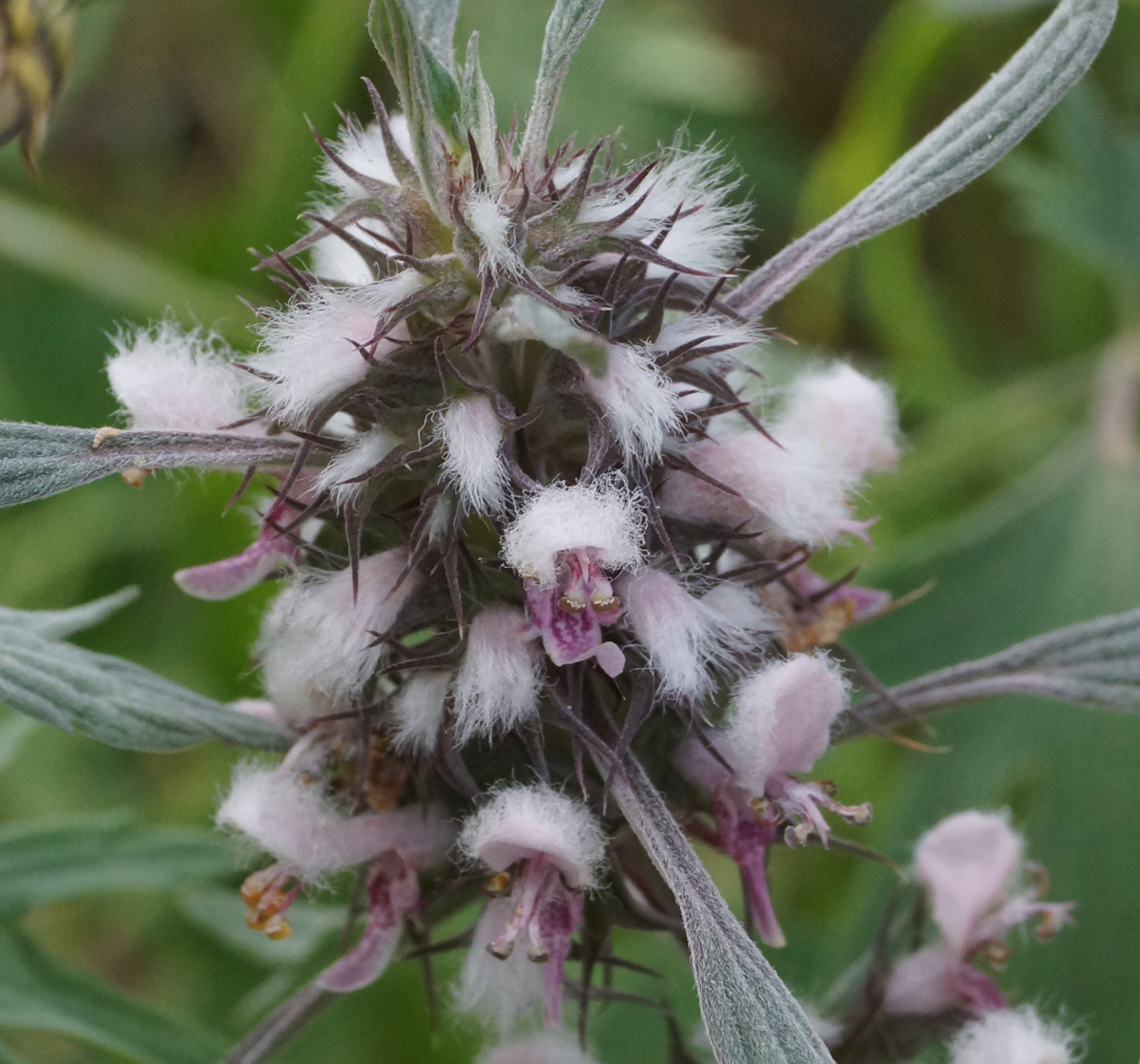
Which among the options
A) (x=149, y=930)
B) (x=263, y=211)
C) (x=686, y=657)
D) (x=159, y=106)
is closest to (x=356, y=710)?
(x=686, y=657)

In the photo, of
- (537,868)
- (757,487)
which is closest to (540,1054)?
(537,868)

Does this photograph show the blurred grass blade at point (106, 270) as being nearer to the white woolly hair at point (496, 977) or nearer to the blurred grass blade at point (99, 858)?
the blurred grass blade at point (99, 858)

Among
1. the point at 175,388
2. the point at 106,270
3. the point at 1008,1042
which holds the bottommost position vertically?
the point at 1008,1042

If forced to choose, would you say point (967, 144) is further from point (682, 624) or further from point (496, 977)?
point (496, 977)

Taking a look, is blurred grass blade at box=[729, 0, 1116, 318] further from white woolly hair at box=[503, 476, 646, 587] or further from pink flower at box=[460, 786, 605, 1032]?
pink flower at box=[460, 786, 605, 1032]

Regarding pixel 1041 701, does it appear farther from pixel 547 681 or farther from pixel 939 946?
pixel 547 681

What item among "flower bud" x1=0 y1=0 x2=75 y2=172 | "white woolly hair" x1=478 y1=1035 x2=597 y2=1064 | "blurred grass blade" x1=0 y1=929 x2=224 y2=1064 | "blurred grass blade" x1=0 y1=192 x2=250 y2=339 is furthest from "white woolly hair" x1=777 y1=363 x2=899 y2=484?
"blurred grass blade" x1=0 y1=192 x2=250 y2=339
